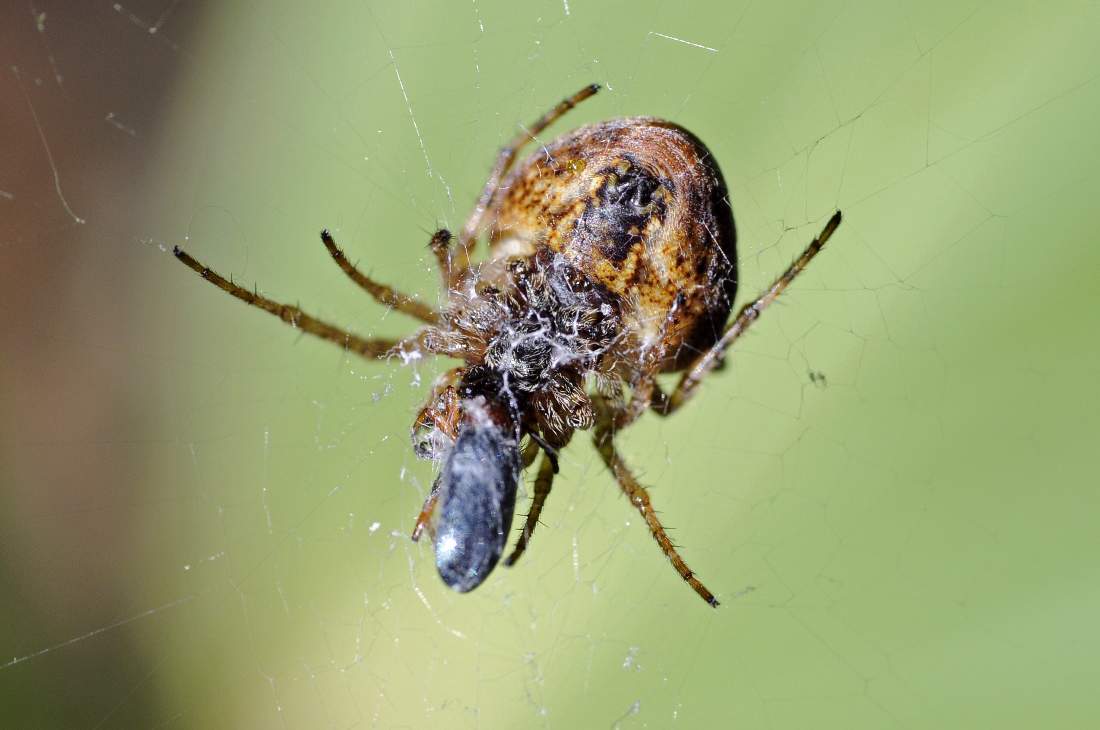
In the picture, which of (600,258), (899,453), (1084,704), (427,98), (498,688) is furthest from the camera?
(427,98)

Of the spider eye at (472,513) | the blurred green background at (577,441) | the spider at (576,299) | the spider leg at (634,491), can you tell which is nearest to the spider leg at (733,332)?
the spider at (576,299)

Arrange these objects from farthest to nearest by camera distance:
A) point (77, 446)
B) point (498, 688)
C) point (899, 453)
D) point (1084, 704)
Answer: point (77, 446) < point (498, 688) < point (899, 453) < point (1084, 704)

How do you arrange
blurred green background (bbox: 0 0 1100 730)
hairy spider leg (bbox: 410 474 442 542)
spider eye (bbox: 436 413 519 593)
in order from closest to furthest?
spider eye (bbox: 436 413 519 593) → hairy spider leg (bbox: 410 474 442 542) → blurred green background (bbox: 0 0 1100 730)

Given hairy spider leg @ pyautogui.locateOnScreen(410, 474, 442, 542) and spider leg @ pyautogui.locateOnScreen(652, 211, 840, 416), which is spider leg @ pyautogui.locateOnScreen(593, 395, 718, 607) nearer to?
spider leg @ pyautogui.locateOnScreen(652, 211, 840, 416)

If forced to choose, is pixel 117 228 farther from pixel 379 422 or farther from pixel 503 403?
pixel 503 403

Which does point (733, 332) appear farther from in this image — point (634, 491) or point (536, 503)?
point (536, 503)

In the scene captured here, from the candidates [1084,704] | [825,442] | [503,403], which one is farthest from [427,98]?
[1084,704]

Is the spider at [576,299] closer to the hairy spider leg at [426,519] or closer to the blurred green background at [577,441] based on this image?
the hairy spider leg at [426,519]

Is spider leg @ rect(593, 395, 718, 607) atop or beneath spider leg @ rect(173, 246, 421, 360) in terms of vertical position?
beneath

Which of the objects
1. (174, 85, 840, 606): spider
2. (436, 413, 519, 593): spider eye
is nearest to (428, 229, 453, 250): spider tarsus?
(174, 85, 840, 606): spider
